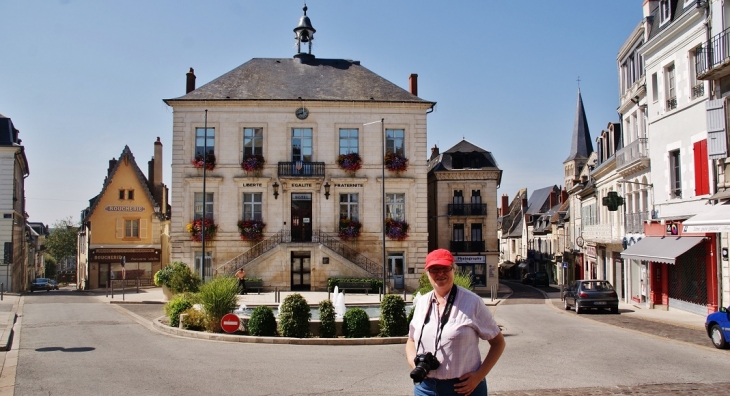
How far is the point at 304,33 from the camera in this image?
42969 millimetres

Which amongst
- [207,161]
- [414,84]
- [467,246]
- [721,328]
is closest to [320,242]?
[207,161]

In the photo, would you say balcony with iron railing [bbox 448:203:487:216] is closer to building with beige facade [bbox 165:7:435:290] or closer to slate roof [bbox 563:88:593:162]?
building with beige facade [bbox 165:7:435:290]

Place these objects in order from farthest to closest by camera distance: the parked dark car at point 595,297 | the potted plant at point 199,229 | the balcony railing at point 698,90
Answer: the potted plant at point 199,229
the parked dark car at point 595,297
the balcony railing at point 698,90

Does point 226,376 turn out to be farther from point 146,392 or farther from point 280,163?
point 280,163

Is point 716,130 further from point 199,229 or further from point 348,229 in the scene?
point 199,229

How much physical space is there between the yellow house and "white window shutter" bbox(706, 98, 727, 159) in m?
37.1

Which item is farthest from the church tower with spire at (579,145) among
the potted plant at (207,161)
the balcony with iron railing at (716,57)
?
the balcony with iron railing at (716,57)

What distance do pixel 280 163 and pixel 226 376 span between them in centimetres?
2756

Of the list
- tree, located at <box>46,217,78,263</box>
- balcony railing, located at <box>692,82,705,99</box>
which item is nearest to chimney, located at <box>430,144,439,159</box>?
balcony railing, located at <box>692,82,705,99</box>

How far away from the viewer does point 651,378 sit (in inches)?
436

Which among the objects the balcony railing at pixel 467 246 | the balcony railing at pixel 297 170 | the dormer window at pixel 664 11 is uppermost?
the dormer window at pixel 664 11

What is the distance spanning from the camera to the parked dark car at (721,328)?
14.0 meters

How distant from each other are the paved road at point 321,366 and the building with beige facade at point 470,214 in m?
24.5

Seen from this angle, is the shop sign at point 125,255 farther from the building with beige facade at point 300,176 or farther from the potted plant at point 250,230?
the potted plant at point 250,230
